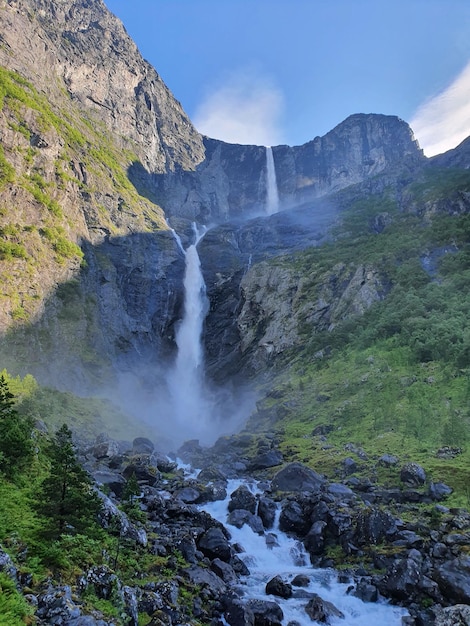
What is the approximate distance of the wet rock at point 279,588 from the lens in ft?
39.8

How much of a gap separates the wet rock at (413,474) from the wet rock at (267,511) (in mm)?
5590

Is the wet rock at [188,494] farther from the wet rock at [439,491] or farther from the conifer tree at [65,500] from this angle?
the wet rock at [439,491]

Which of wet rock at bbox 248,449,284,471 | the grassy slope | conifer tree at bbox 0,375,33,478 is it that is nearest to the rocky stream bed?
the grassy slope

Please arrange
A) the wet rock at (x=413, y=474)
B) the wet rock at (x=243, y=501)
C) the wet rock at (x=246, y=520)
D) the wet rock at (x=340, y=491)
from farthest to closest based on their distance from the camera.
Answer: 1. the wet rock at (x=243, y=501)
2. the wet rock at (x=340, y=491)
3. the wet rock at (x=413, y=474)
4. the wet rock at (x=246, y=520)

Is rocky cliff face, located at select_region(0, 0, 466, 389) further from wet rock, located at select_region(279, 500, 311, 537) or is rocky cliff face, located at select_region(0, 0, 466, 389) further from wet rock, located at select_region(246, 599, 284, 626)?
wet rock, located at select_region(246, 599, 284, 626)

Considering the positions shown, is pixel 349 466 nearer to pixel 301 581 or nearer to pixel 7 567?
pixel 301 581

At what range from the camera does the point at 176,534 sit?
14.3 meters

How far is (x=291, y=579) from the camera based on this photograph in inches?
518

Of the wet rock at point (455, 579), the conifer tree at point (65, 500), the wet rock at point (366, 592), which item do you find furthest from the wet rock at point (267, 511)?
the conifer tree at point (65, 500)

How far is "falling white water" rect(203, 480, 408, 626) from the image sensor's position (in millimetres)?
11055

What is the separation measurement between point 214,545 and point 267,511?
152 inches

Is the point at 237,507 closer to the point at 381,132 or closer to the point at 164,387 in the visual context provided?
the point at 164,387

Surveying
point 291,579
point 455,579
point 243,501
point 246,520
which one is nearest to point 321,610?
point 291,579

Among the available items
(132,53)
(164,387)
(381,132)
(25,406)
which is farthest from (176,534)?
(381,132)
